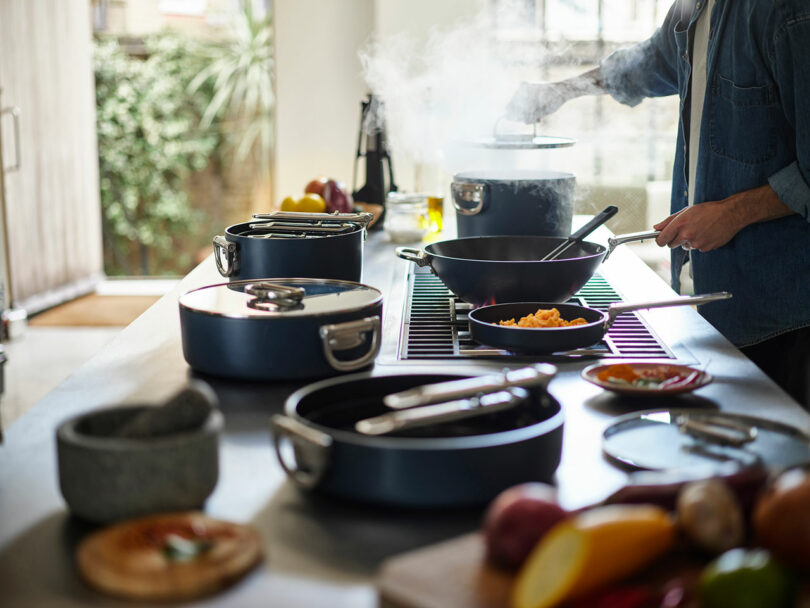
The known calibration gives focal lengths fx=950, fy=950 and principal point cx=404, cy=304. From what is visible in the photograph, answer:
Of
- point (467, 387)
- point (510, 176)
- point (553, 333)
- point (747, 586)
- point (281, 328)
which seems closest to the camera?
point (747, 586)

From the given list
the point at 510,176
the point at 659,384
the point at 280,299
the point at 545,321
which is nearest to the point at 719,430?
the point at 659,384

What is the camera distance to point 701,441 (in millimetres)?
955

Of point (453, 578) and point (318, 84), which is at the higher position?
point (318, 84)

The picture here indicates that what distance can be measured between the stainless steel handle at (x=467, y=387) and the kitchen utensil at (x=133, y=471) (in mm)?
173

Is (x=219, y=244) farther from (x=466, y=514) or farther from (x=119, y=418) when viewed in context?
(x=466, y=514)

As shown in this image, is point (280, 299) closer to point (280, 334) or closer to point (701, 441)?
point (280, 334)

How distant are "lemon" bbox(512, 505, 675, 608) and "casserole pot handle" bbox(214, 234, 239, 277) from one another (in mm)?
1071

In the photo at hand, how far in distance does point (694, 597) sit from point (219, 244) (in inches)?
46.1

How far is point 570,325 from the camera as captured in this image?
1387mm

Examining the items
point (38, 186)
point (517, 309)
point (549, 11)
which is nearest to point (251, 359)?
point (517, 309)

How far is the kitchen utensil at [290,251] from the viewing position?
1577 mm

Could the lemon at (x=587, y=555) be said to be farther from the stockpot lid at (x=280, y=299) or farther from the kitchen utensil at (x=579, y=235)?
the kitchen utensil at (x=579, y=235)

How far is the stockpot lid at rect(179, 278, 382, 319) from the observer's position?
1180mm

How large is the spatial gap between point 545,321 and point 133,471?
0.77 metres
